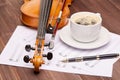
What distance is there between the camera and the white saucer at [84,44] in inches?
27.7

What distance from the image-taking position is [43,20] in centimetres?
63

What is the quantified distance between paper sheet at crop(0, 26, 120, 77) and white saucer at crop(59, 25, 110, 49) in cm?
1

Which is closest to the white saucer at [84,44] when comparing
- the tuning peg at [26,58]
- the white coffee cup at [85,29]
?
the white coffee cup at [85,29]

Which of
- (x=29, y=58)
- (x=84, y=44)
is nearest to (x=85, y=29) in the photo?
(x=84, y=44)

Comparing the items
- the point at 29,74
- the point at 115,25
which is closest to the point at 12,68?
the point at 29,74

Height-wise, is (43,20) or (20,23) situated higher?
(43,20)

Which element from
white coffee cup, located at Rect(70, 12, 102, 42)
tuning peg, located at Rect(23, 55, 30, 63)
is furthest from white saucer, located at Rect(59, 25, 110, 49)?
tuning peg, located at Rect(23, 55, 30, 63)

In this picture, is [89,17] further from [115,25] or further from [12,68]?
[12,68]

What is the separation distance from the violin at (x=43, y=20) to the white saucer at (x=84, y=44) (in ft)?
0.09

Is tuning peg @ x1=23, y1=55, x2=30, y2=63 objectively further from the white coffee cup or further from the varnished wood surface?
the white coffee cup

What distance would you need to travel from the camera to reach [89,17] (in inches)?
28.4

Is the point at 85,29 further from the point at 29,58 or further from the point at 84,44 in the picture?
the point at 29,58

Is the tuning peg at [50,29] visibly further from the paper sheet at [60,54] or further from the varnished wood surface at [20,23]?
the varnished wood surface at [20,23]

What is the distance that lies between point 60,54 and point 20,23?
213 millimetres
